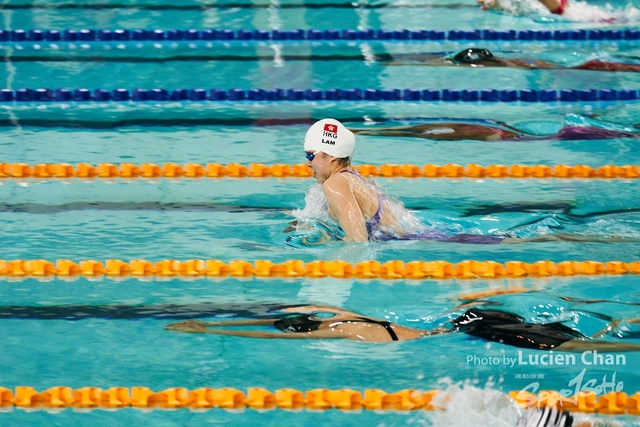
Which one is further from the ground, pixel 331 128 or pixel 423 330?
pixel 331 128

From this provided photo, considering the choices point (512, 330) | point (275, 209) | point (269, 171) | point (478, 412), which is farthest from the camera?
point (269, 171)

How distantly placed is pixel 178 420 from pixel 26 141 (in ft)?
11.9

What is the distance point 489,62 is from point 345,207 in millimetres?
3892

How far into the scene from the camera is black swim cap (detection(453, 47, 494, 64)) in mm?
8242

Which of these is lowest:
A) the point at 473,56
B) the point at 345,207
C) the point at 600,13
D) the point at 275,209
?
the point at 275,209

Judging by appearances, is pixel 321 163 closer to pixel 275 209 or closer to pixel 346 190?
pixel 346 190

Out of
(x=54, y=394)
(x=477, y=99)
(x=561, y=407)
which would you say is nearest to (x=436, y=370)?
(x=561, y=407)

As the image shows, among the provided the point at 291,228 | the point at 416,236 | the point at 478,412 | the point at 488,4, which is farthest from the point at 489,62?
the point at 478,412

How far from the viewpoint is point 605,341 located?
152 inches

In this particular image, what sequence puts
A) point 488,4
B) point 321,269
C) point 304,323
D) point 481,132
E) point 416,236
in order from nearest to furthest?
point 304,323
point 321,269
point 416,236
point 481,132
point 488,4

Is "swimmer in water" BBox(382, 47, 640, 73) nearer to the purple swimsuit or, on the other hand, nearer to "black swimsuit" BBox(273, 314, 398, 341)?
the purple swimsuit

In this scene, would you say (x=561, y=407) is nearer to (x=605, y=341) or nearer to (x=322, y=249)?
(x=605, y=341)

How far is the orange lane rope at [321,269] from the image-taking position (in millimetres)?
4645

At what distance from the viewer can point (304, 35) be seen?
29.7ft
